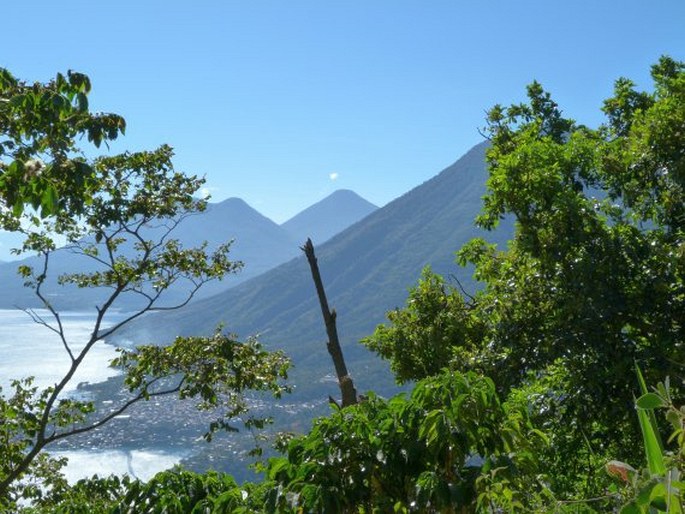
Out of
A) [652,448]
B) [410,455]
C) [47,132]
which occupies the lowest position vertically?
[410,455]

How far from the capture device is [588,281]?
7.87 metres

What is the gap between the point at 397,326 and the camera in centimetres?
1309

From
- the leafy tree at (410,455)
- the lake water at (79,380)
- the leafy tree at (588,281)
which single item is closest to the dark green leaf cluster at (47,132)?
the leafy tree at (410,455)

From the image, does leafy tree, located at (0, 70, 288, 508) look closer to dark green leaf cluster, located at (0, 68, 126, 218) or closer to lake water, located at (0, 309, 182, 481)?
dark green leaf cluster, located at (0, 68, 126, 218)

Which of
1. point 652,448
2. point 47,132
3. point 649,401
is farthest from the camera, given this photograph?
point 47,132

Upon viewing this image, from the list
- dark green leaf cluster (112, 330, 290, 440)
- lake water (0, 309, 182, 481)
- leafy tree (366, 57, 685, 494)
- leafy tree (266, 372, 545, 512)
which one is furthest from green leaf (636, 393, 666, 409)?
lake water (0, 309, 182, 481)

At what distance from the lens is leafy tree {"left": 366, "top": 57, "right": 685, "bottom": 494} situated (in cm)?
782

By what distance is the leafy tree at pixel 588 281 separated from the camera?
25.7 feet

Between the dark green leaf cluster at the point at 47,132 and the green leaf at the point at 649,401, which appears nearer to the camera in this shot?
the green leaf at the point at 649,401

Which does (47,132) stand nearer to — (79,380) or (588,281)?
(588,281)

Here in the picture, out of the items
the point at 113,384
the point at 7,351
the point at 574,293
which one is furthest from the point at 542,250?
the point at 7,351

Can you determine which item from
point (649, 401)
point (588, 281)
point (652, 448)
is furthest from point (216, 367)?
point (649, 401)

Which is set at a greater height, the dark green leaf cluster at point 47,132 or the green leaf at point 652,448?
the dark green leaf cluster at point 47,132

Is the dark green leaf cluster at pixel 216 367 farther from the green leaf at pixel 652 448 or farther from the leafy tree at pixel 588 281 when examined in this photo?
the green leaf at pixel 652 448
